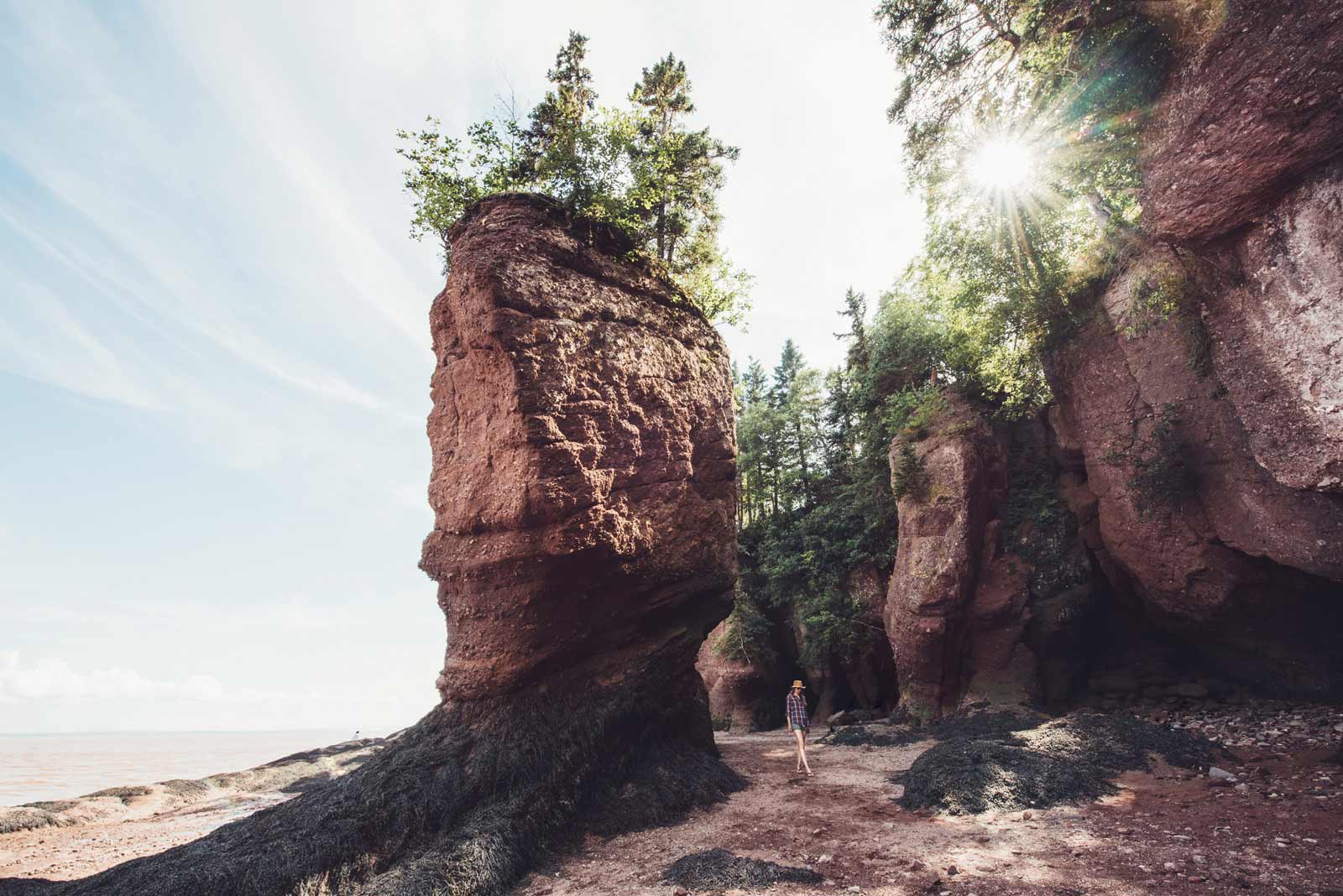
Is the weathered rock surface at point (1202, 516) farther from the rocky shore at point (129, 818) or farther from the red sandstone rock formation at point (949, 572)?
the rocky shore at point (129, 818)

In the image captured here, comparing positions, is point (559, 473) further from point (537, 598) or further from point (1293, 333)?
point (1293, 333)

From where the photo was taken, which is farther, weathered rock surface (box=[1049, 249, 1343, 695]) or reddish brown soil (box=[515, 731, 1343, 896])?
weathered rock surface (box=[1049, 249, 1343, 695])

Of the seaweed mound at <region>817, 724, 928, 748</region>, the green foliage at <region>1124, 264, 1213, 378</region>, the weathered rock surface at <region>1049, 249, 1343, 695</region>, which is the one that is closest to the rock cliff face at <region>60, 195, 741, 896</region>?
the seaweed mound at <region>817, 724, 928, 748</region>

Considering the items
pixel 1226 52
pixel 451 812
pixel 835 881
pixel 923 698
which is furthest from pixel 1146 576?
pixel 451 812

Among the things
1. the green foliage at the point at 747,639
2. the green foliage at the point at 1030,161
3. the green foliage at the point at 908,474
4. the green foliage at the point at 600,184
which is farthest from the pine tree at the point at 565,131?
the green foliage at the point at 747,639

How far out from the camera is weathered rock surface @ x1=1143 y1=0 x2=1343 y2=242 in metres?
7.12

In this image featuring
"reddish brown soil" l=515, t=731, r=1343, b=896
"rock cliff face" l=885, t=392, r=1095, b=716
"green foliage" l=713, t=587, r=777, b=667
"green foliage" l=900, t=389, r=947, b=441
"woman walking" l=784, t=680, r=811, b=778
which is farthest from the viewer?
"green foliage" l=713, t=587, r=777, b=667

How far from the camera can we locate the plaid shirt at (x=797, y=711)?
463 inches

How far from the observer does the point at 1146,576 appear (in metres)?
13.8

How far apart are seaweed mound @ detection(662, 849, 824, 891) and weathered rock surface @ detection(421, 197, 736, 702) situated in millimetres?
3675

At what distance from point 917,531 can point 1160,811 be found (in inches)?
428

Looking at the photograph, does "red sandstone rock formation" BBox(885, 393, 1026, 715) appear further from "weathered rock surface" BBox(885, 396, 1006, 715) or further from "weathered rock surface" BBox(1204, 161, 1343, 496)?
"weathered rock surface" BBox(1204, 161, 1343, 496)

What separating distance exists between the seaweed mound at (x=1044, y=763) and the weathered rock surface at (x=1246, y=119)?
8.23 meters

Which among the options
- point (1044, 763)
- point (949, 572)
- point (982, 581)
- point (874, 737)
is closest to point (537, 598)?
point (1044, 763)
